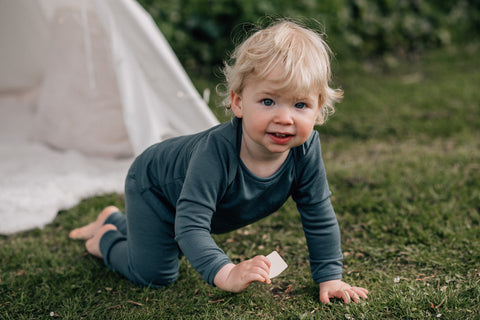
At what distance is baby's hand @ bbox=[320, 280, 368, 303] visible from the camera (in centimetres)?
193

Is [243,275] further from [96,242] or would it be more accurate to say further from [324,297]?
[96,242]

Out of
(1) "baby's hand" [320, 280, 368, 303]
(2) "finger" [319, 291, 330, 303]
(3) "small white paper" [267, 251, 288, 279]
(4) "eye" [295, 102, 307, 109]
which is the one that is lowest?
(2) "finger" [319, 291, 330, 303]

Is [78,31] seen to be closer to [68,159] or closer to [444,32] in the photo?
[68,159]

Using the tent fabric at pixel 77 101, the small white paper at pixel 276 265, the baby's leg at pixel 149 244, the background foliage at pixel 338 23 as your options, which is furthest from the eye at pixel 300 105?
the background foliage at pixel 338 23

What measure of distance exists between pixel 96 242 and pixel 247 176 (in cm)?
96

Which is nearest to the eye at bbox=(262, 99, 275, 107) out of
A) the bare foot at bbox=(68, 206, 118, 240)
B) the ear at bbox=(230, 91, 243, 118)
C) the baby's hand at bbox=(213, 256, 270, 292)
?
the ear at bbox=(230, 91, 243, 118)

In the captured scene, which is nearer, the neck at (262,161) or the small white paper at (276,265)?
the small white paper at (276,265)

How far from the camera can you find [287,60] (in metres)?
1.62

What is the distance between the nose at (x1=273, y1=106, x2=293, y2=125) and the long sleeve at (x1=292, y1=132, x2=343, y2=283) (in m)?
0.25

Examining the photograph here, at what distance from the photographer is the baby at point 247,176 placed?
1.65 meters

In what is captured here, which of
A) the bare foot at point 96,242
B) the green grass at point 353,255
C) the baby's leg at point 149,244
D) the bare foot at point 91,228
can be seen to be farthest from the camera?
the bare foot at point 91,228

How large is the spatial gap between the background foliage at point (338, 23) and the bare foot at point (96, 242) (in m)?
2.39

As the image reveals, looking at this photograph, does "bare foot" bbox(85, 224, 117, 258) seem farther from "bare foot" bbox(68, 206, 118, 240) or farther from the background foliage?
the background foliage

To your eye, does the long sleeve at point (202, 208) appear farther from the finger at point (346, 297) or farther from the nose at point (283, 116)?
the finger at point (346, 297)
